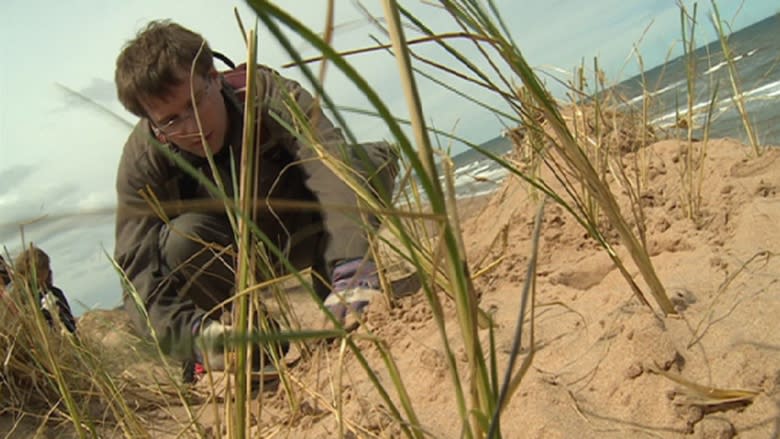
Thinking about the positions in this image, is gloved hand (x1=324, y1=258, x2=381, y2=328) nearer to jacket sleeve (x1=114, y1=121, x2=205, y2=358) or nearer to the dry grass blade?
jacket sleeve (x1=114, y1=121, x2=205, y2=358)

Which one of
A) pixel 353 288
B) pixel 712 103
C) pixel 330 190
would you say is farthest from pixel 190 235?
pixel 712 103

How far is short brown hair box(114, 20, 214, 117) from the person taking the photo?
2047 millimetres

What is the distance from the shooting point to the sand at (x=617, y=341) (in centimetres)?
83

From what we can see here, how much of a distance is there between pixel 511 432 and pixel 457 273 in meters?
0.49

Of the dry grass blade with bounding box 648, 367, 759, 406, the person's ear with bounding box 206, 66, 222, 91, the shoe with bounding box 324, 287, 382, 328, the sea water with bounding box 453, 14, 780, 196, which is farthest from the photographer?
the person's ear with bounding box 206, 66, 222, 91

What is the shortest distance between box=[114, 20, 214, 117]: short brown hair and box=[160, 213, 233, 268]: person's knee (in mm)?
391

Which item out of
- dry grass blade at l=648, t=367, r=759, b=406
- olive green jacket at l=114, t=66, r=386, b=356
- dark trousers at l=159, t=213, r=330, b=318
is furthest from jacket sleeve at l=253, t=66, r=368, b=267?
dry grass blade at l=648, t=367, r=759, b=406

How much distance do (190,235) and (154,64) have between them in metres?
0.55

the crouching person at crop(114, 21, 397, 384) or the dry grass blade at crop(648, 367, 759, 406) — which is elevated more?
the crouching person at crop(114, 21, 397, 384)

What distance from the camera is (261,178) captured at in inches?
90.3

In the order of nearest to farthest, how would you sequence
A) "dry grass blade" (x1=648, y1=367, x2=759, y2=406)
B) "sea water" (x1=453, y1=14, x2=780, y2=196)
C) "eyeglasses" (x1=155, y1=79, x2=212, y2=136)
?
"dry grass blade" (x1=648, y1=367, x2=759, y2=406), "sea water" (x1=453, y1=14, x2=780, y2=196), "eyeglasses" (x1=155, y1=79, x2=212, y2=136)

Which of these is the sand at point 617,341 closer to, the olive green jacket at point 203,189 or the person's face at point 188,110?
the olive green jacket at point 203,189

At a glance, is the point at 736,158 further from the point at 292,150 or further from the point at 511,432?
the point at 292,150

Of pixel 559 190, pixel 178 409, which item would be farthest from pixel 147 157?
pixel 559 190
